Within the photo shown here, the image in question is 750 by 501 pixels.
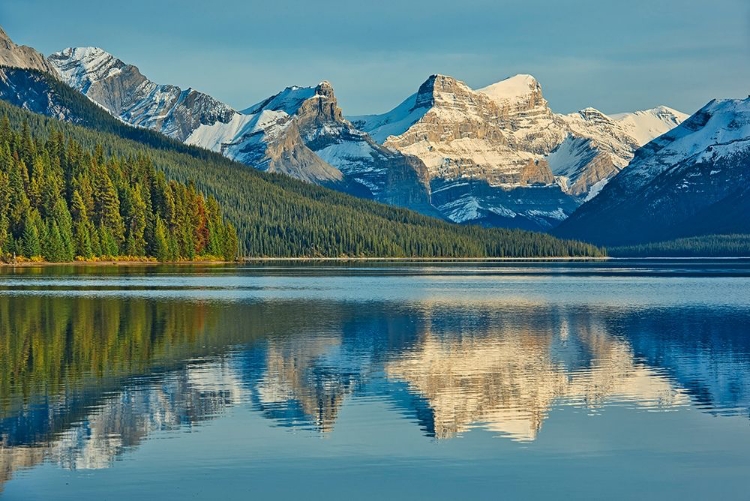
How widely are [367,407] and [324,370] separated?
34.7 feet

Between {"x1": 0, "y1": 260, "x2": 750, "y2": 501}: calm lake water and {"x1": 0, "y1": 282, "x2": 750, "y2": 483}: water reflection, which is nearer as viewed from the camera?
{"x1": 0, "y1": 260, "x2": 750, "y2": 501}: calm lake water

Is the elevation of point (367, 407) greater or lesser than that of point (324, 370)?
lesser

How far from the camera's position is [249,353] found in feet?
192

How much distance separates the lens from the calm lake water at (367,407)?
30797 millimetres

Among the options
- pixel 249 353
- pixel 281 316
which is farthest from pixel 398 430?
pixel 281 316

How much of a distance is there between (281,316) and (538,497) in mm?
56191

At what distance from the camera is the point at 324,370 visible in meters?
52.3

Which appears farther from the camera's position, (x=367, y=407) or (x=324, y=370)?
(x=324, y=370)

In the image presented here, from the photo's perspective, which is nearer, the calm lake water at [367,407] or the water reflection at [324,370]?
the calm lake water at [367,407]

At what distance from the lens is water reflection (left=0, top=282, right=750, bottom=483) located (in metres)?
38.6

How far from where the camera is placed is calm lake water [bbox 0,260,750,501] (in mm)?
30797

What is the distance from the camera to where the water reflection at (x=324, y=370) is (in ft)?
127

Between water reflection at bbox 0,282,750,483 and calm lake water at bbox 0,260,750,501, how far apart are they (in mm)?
161

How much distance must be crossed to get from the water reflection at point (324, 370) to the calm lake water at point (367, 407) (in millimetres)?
161
